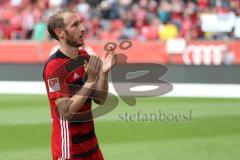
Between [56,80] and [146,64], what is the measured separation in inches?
551

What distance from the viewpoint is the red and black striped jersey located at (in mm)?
5234

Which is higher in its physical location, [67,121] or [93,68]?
[93,68]

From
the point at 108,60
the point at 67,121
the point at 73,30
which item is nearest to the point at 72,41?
the point at 73,30

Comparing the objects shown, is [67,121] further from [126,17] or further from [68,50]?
[126,17]

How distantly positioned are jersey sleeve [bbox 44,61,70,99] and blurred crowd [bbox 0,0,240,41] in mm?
16267

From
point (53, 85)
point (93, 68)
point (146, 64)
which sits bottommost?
point (146, 64)

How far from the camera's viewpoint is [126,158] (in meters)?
9.30

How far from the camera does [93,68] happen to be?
4.93m

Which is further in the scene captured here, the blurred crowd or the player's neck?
the blurred crowd

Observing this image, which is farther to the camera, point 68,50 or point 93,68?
point 68,50

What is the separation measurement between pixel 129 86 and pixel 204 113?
3.47m

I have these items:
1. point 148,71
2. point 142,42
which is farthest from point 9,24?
point 148,71

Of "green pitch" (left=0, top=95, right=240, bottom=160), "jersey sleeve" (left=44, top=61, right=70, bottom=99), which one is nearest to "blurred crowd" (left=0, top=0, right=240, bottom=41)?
"green pitch" (left=0, top=95, right=240, bottom=160)

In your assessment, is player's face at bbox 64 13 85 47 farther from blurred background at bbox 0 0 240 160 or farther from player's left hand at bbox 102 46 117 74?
blurred background at bbox 0 0 240 160
